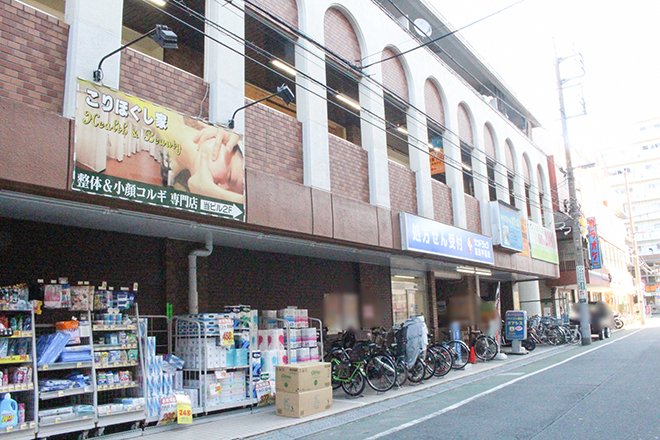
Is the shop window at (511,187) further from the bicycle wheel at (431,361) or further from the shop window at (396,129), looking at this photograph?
the bicycle wheel at (431,361)

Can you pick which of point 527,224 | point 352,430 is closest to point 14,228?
point 352,430

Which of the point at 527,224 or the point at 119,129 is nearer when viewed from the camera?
the point at 119,129

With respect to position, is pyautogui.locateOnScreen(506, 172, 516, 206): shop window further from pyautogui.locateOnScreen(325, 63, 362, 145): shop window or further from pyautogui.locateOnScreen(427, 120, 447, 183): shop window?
pyautogui.locateOnScreen(325, 63, 362, 145): shop window

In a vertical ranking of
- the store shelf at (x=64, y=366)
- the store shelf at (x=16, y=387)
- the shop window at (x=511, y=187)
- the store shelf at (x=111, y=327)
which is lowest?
the store shelf at (x=16, y=387)

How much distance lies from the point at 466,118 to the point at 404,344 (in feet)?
34.8

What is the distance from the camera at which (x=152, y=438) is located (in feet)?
25.2

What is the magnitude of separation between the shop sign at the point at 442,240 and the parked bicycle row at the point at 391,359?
7.41 feet

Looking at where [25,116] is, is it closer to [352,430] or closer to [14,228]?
[14,228]

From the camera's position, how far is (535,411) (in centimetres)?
861

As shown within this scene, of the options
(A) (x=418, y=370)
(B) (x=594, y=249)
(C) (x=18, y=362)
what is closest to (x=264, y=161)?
(C) (x=18, y=362)

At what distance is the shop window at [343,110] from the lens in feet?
47.1

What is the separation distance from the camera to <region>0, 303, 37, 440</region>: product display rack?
6.57m

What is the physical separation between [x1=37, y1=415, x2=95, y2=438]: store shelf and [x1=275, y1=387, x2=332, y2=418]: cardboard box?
313cm

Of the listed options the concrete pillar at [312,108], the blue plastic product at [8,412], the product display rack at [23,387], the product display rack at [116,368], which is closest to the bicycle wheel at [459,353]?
the concrete pillar at [312,108]
